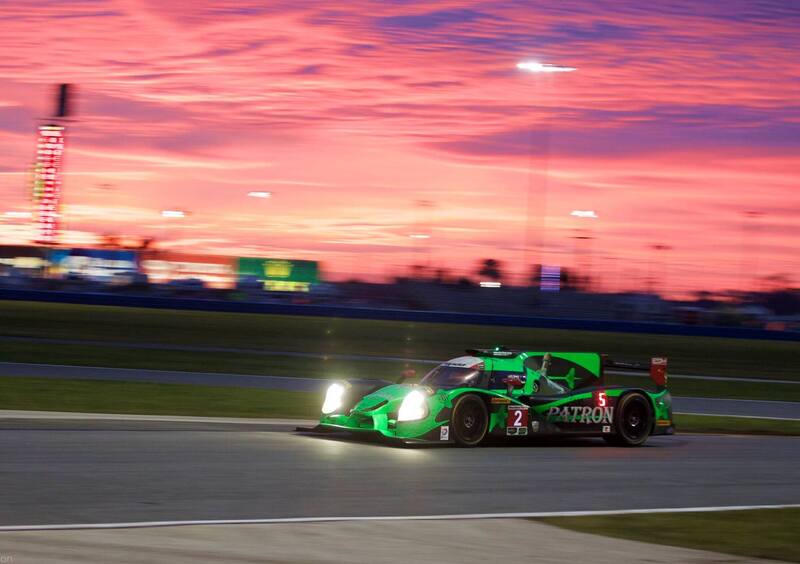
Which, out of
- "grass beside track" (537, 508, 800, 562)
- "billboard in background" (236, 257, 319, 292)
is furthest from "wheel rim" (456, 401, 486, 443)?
"billboard in background" (236, 257, 319, 292)

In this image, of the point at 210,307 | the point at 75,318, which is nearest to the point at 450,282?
the point at 210,307

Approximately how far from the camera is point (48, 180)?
221 ft

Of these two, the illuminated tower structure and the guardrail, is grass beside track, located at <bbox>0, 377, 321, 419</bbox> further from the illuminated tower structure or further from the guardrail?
the illuminated tower structure

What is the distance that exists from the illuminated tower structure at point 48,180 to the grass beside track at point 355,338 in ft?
52.8

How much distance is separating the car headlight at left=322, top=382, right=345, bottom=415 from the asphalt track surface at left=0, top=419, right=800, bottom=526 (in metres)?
0.55

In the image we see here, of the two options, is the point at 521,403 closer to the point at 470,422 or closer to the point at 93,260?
the point at 470,422

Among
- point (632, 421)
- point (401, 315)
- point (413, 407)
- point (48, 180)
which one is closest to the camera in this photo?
point (413, 407)

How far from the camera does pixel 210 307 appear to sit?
5556 centimetres

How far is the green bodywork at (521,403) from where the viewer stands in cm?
1391

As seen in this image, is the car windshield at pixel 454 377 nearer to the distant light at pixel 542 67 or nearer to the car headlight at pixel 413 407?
the car headlight at pixel 413 407

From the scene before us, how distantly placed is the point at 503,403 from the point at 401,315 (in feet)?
127

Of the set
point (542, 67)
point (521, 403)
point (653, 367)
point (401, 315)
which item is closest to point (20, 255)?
point (401, 315)

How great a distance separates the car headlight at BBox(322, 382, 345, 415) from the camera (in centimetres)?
1460

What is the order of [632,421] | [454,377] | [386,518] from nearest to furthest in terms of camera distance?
1. [386,518]
2. [454,377]
3. [632,421]
